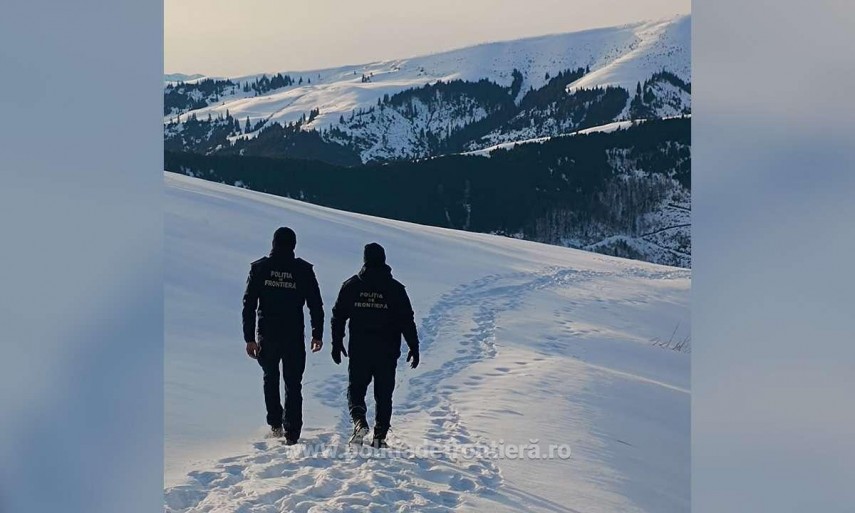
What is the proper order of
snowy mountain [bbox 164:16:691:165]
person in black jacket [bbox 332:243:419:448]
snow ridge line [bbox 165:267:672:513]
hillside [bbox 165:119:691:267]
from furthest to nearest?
snowy mountain [bbox 164:16:691:165]
hillside [bbox 165:119:691:267]
person in black jacket [bbox 332:243:419:448]
snow ridge line [bbox 165:267:672:513]

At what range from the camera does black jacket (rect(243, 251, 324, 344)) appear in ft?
16.3

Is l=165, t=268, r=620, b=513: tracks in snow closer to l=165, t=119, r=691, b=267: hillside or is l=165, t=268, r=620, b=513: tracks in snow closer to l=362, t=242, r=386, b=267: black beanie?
l=362, t=242, r=386, b=267: black beanie

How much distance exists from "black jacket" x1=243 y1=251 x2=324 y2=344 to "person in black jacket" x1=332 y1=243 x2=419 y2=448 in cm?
19

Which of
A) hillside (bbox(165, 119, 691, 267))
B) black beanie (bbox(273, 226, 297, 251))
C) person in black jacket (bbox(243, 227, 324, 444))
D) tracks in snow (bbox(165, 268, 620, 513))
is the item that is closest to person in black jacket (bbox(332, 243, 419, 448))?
person in black jacket (bbox(243, 227, 324, 444))

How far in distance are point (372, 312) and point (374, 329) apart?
0.34 ft

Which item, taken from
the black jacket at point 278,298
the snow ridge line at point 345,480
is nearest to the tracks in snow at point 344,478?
the snow ridge line at point 345,480

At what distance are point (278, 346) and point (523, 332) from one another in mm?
5433

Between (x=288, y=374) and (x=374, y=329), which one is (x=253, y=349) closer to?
(x=288, y=374)

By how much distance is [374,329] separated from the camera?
508 centimetres

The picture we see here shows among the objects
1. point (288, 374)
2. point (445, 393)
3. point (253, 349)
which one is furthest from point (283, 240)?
point (445, 393)

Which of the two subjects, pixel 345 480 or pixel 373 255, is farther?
pixel 373 255
